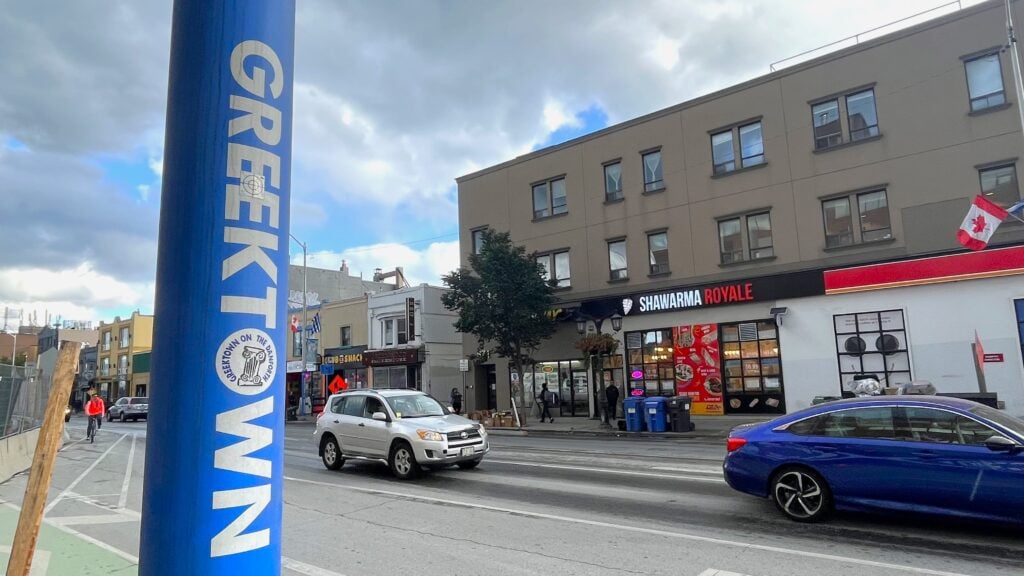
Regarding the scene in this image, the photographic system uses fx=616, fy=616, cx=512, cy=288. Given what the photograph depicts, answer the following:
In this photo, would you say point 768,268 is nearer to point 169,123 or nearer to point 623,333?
point 623,333

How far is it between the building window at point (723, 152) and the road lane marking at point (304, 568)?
21.8 metres

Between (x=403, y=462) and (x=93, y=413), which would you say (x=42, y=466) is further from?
(x=93, y=413)

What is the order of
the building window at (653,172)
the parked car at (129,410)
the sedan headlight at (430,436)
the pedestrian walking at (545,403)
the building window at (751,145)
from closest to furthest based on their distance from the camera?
the sedan headlight at (430,436) < the building window at (751,145) < the pedestrian walking at (545,403) < the building window at (653,172) < the parked car at (129,410)

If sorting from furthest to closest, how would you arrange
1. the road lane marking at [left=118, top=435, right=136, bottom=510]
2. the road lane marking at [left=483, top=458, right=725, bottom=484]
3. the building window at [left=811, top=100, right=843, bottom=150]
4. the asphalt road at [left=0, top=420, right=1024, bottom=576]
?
1. the building window at [left=811, top=100, right=843, bottom=150]
2. the road lane marking at [left=483, top=458, right=725, bottom=484]
3. the road lane marking at [left=118, top=435, right=136, bottom=510]
4. the asphalt road at [left=0, top=420, right=1024, bottom=576]

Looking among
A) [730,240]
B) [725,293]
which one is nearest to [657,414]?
[725,293]

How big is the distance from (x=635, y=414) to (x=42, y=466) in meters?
18.9

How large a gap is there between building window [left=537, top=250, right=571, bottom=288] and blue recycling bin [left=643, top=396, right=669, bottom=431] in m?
9.12

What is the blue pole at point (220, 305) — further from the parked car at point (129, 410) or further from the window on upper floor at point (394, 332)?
the parked car at point (129, 410)

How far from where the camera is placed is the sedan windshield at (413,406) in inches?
485

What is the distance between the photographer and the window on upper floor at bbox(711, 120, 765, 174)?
2338cm

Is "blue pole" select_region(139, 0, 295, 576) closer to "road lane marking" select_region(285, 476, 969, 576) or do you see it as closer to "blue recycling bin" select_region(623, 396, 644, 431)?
"road lane marking" select_region(285, 476, 969, 576)

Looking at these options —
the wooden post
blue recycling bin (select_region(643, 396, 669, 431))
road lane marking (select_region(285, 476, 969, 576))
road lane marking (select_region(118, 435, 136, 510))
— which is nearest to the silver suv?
road lane marking (select_region(285, 476, 969, 576))

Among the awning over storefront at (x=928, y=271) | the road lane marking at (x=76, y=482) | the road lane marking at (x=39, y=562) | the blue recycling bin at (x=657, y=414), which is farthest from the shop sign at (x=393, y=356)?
the road lane marking at (x=39, y=562)

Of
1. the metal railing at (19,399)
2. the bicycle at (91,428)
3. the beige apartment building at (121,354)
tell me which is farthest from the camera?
the beige apartment building at (121,354)
